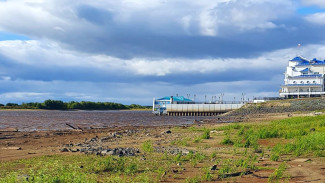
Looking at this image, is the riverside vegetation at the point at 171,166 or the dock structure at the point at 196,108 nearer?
the riverside vegetation at the point at 171,166

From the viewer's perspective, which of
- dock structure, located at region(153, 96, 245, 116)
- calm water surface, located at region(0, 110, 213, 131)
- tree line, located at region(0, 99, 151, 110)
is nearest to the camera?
calm water surface, located at region(0, 110, 213, 131)

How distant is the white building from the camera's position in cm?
9381

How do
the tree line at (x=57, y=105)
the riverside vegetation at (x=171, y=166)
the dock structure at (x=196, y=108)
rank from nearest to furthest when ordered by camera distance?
the riverside vegetation at (x=171, y=166), the dock structure at (x=196, y=108), the tree line at (x=57, y=105)

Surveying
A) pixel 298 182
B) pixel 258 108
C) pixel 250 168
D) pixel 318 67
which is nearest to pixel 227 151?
pixel 250 168

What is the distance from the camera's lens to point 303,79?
96062 mm

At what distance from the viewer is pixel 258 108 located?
81.3 m

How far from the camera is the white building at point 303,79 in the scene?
93.8 metres

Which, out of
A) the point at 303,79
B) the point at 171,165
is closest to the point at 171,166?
the point at 171,165

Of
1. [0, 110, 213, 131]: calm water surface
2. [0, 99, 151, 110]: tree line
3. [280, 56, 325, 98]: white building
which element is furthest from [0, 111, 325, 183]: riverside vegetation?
[0, 99, 151, 110]: tree line

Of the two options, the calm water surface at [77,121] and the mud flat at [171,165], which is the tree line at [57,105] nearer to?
the calm water surface at [77,121]

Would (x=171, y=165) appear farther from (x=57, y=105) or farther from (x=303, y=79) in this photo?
(x=57, y=105)

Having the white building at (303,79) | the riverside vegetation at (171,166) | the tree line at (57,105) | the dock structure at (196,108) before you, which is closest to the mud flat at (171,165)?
the riverside vegetation at (171,166)

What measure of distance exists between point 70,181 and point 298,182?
636 centimetres

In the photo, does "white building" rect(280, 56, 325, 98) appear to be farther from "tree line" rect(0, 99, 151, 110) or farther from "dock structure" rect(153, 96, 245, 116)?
"tree line" rect(0, 99, 151, 110)
